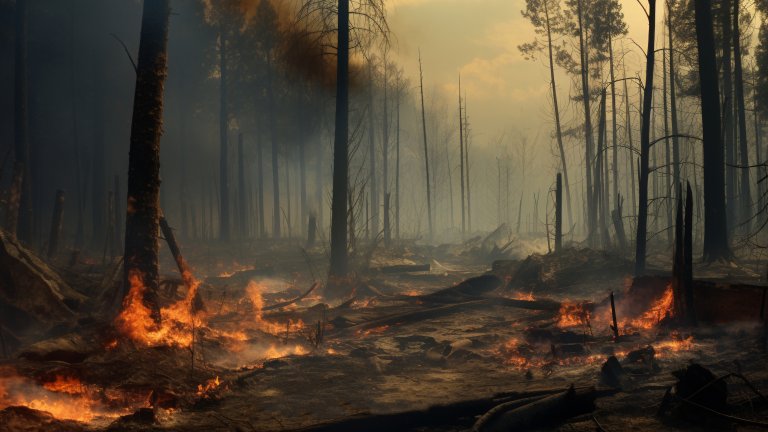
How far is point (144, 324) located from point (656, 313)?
745 centimetres

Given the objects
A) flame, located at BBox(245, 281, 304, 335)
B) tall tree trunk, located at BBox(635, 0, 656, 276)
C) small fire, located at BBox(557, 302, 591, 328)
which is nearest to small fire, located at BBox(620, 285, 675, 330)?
small fire, located at BBox(557, 302, 591, 328)

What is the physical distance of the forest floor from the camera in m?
4.94

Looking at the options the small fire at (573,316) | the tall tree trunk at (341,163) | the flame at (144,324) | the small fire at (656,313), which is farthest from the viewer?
the tall tree trunk at (341,163)

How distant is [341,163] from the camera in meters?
14.5

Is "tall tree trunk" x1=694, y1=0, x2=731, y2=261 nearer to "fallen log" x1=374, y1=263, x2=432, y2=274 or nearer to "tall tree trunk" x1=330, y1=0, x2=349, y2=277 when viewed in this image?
"fallen log" x1=374, y1=263, x2=432, y2=274

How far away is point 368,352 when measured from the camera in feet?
26.2

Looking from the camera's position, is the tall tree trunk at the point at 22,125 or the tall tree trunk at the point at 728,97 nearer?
the tall tree trunk at the point at 22,125

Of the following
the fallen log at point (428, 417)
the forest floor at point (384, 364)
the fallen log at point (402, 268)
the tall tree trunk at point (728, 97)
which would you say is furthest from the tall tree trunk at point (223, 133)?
the fallen log at point (428, 417)

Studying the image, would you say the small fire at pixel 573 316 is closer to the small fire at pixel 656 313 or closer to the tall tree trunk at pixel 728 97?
the small fire at pixel 656 313

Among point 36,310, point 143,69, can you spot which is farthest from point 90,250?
point 143,69

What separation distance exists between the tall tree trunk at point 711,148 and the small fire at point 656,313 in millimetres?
6610

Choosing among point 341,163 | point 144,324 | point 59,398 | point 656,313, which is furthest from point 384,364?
point 341,163

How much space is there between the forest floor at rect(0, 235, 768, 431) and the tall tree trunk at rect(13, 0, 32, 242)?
16.8ft

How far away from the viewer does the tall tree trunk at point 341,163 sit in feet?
47.3
